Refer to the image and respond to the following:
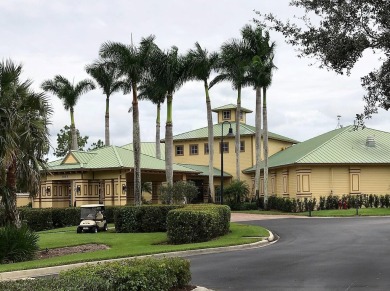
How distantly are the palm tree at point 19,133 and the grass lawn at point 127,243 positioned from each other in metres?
3.07

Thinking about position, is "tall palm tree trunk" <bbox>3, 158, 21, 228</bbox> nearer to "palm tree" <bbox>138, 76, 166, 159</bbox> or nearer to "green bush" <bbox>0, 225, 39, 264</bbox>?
"green bush" <bbox>0, 225, 39, 264</bbox>

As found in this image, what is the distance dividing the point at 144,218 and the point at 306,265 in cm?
1440

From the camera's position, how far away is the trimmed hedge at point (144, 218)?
28.4 metres

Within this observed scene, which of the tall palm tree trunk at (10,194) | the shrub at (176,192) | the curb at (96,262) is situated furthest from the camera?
the shrub at (176,192)

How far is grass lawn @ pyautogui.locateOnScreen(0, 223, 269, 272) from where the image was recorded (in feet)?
58.1

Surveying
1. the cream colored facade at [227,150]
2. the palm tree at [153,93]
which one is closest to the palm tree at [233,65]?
the palm tree at [153,93]

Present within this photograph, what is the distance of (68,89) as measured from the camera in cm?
Answer: 5688

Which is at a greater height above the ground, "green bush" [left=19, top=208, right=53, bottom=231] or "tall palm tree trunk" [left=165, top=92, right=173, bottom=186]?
"tall palm tree trunk" [left=165, top=92, right=173, bottom=186]

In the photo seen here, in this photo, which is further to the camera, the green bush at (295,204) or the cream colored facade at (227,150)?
the cream colored facade at (227,150)

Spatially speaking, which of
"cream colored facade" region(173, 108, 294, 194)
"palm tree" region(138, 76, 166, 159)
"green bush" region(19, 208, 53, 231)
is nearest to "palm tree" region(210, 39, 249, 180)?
"palm tree" region(138, 76, 166, 159)

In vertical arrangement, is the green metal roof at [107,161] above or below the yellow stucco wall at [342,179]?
above

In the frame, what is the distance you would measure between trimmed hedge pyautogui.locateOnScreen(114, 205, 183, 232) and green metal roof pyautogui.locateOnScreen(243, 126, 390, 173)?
19.3m

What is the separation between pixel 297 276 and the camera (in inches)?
525

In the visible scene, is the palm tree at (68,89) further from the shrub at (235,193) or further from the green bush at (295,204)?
the green bush at (295,204)
